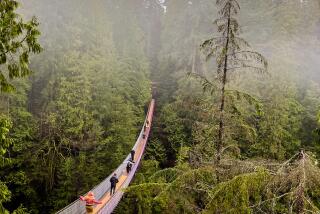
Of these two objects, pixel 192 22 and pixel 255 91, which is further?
pixel 192 22

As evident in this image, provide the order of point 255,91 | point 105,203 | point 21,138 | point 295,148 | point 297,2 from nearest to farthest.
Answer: point 105,203, point 21,138, point 295,148, point 255,91, point 297,2

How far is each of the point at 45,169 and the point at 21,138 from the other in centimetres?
252

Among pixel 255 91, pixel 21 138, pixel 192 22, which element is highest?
pixel 192 22

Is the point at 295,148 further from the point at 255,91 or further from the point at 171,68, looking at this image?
the point at 171,68

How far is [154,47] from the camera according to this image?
60.6 metres

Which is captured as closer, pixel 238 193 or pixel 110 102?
pixel 238 193

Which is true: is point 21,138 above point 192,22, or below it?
below

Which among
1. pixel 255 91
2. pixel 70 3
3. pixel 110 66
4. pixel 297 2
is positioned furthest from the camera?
pixel 297 2

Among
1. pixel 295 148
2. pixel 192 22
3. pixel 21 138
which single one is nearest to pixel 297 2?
pixel 192 22

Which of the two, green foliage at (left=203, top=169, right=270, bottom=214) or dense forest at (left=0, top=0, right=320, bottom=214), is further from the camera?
dense forest at (left=0, top=0, right=320, bottom=214)

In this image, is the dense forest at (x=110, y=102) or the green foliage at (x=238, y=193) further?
the dense forest at (x=110, y=102)

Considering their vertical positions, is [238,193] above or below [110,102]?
below

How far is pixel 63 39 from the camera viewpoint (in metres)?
29.6

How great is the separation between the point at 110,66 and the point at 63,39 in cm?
493
